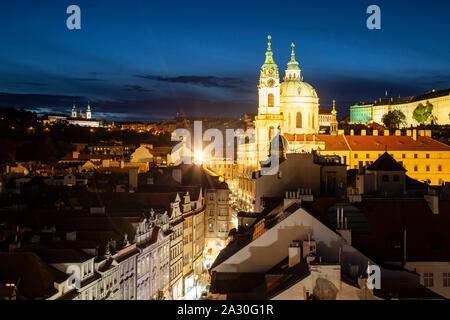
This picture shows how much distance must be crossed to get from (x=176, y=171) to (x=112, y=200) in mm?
17215

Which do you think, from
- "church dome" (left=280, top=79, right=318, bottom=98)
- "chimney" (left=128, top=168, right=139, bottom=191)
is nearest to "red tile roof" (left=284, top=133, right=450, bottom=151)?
"church dome" (left=280, top=79, right=318, bottom=98)

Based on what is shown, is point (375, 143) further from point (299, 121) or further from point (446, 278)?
point (446, 278)

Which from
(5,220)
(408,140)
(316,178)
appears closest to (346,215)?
(316,178)

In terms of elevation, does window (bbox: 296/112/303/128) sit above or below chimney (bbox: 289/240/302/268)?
above

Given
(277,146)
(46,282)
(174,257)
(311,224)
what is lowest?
(174,257)

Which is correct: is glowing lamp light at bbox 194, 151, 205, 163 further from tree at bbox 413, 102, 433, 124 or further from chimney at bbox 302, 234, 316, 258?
chimney at bbox 302, 234, 316, 258

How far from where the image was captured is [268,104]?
98125 millimetres

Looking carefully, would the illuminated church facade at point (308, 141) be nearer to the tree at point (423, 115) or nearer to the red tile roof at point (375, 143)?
the red tile roof at point (375, 143)

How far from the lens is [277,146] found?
5259cm

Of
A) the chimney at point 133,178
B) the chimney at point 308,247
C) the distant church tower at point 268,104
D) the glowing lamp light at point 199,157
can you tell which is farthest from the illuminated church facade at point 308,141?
the chimney at point 308,247

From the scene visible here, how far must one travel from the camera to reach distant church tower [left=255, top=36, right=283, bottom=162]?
9500cm

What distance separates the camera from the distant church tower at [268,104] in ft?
312

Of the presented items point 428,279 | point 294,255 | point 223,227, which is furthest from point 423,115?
point 294,255

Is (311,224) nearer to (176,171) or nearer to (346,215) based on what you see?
(346,215)
